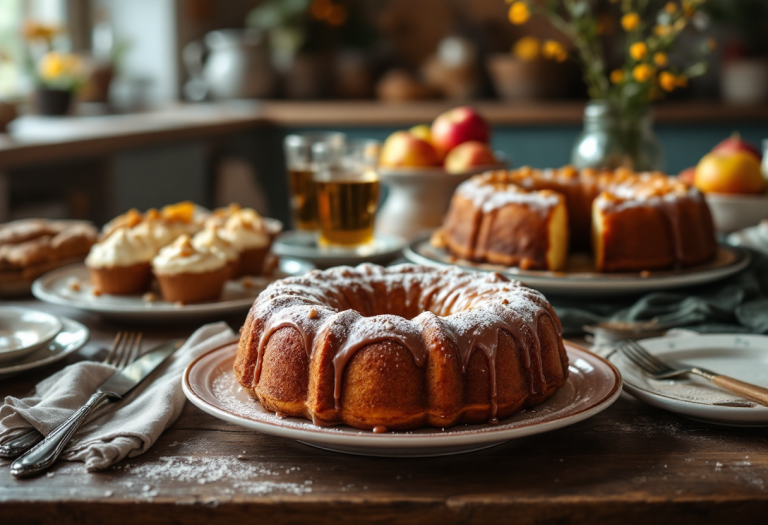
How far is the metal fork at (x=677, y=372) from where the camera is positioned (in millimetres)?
917

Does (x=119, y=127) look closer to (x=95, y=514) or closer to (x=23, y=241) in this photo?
(x=23, y=241)

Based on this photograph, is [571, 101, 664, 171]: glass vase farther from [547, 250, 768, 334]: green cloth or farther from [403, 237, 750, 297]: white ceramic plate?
[547, 250, 768, 334]: green cloth

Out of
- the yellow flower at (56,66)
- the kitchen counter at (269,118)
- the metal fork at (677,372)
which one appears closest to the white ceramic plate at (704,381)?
the metal fork at (677,372)

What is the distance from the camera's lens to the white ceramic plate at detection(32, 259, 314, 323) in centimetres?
131

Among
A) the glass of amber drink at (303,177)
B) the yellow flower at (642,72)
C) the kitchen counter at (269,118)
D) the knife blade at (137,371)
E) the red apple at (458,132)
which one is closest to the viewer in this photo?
the knife blade at (137,371)

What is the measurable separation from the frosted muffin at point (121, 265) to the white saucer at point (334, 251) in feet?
1.25

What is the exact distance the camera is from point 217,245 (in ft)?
4.74

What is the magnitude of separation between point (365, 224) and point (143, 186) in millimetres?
2061

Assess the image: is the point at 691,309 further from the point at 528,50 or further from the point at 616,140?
the point at 528,50

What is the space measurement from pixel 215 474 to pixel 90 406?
20 centimetres

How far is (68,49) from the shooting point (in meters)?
4.55

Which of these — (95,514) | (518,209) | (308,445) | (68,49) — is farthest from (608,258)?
(68,49)

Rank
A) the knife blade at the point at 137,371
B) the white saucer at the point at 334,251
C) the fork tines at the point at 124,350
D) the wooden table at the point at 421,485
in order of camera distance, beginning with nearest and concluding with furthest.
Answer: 1. the wooden table at the point at 421,485
2. the knife blade at the point at 137,371
3. the fork tines at the point at 124,350
4. the white saucer at the point at 334,251

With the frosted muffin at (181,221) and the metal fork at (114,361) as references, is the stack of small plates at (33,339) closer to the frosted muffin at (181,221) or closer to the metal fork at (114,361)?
the metal fork at (114,361)
